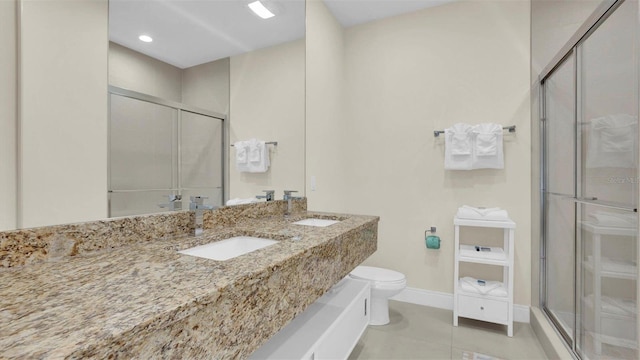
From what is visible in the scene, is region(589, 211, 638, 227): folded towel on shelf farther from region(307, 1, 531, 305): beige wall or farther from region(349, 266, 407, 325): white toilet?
region(349, 266, 407, 325): white toilet

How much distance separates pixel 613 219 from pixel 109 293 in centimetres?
211

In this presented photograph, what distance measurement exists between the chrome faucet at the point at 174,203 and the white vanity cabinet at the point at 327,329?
723 millimetres

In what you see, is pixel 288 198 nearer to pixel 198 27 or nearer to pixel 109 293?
pixel 198 27

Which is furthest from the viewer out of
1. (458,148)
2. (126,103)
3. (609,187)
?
(458,148)

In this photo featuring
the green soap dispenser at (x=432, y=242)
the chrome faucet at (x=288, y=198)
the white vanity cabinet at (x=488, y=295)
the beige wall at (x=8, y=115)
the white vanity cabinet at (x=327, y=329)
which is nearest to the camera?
the beige wall at (x=8, y=115)

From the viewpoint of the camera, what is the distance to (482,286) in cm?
240

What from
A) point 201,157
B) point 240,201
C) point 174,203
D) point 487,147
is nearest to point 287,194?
point 240,201

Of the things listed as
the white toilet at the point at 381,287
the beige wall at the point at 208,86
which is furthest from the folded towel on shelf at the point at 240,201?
the white toilet at the point at 381,287

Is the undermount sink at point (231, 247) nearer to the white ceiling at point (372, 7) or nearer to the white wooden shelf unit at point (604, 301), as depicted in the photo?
the white wooden shelf unit at point (604, 301)

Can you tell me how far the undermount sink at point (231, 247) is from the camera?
4.21 feet

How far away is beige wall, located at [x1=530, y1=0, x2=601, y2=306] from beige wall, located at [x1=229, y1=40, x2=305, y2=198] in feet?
5.90

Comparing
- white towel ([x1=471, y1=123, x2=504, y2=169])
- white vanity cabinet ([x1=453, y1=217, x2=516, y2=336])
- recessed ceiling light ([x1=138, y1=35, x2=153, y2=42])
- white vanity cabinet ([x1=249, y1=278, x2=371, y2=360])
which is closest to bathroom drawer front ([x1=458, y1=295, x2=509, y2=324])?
white vanity cabinet ([x1=453, y1=217, x2=516, y2=336])

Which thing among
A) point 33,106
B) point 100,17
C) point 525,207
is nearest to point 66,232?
point 33,106

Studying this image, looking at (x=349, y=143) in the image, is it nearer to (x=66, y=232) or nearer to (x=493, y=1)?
(x=493, y=1)
